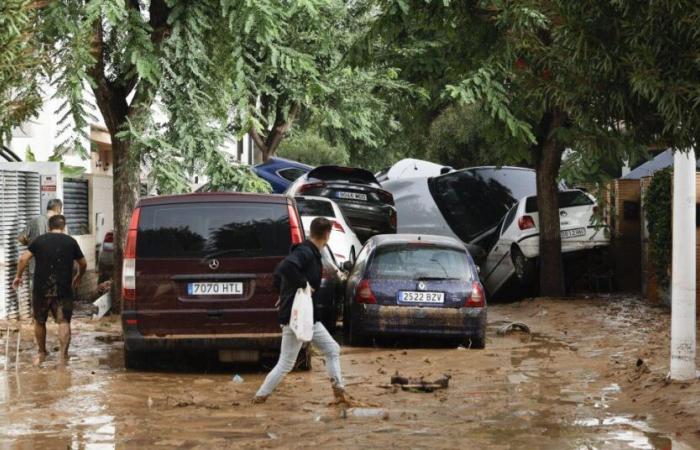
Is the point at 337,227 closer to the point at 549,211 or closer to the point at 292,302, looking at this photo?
the point at 549,211

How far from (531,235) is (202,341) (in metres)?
10.6

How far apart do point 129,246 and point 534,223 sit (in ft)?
35.8

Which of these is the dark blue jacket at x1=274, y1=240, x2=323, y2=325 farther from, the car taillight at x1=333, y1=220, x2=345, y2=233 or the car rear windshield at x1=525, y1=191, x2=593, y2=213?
the car rear windshield at x1=525, y1=191, x2=593, y2=213

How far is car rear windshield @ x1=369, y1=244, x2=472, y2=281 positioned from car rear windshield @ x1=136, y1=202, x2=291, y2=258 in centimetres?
277

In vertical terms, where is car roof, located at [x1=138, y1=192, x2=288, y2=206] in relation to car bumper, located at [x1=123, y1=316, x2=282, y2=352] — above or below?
above

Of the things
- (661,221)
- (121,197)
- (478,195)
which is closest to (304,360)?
(121,197)

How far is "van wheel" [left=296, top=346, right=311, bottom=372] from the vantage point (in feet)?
42.2

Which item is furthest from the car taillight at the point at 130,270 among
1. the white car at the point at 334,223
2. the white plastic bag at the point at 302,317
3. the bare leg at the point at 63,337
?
the white car at the point at 334,223

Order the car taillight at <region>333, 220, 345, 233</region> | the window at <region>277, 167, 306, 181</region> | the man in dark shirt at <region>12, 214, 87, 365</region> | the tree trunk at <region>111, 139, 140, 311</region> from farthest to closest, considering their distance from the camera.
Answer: the window at <region>277, 167, 306, 181</region>, the car taillight at <region>333, 220, 345, 233</region>, the tree trunk at <region>111, 139, 140, 311</region>, the man in dark shirt at <region>12, 214, 87, 365</region>

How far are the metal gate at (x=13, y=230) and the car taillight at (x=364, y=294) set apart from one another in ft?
19.0

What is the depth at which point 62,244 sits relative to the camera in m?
13.6

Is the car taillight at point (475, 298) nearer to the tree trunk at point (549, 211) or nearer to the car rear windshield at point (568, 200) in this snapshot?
the tree trunk at point (549, 211)

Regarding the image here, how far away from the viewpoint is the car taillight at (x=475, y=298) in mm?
14773

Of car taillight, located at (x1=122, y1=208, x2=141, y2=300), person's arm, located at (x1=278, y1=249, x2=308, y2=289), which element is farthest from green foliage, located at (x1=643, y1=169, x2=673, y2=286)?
person's arm, located at (x1=278, y1=249, x2=308, y2=289)
